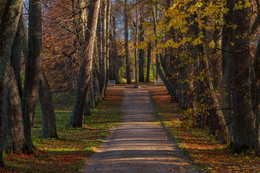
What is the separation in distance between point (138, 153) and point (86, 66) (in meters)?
8.06

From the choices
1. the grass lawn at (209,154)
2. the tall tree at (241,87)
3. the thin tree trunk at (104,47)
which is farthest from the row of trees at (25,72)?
the thin tree trunk at (104,47)

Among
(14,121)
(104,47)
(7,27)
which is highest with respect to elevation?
(104,47)

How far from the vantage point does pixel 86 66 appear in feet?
61.4

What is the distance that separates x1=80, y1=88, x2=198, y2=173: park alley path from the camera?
9700 mm

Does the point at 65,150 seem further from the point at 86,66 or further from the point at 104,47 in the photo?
the point at 104,47

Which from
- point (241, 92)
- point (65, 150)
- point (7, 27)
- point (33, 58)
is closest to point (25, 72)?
point (33, 58)

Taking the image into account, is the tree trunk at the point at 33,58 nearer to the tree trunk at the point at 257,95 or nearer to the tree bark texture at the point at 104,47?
the tree trunk at the point at 257,95

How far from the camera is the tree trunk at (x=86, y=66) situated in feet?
59.3

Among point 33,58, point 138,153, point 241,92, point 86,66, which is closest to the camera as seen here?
point 33,58

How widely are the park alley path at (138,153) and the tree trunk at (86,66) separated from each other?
2395 mm

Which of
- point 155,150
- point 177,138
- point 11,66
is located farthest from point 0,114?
point 177,138

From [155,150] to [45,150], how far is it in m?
3.94

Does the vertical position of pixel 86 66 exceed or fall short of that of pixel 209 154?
it exceeds it

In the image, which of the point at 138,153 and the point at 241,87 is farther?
the point at 138,153
